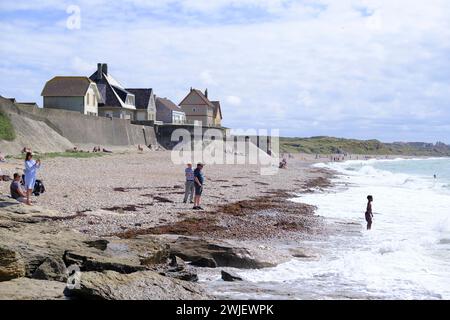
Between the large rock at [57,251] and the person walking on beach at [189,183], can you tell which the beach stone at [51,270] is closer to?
the large rock at [57,251]

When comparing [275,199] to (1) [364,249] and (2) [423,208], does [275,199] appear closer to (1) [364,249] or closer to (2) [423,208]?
(2) [423,208]

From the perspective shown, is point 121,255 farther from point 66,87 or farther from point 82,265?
point 66,87

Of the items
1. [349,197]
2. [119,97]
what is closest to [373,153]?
[119,97]

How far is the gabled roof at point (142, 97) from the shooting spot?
237 ft

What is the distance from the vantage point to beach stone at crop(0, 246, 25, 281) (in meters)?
7.27

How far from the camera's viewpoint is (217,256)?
10820 millimetres

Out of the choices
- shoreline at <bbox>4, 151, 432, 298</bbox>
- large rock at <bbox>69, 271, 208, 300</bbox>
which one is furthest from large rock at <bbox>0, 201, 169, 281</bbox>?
large rock at <bbox>69, 271, 208, 300</bbox>

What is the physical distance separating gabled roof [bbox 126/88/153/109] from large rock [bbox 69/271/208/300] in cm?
6589

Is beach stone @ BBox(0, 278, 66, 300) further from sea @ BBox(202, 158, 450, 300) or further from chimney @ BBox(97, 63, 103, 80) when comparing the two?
chimney @ BBox(97, 63, 103, 80)

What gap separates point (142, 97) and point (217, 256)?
63.9 meters

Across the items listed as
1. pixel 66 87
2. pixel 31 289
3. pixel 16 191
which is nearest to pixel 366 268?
pixel 31 289

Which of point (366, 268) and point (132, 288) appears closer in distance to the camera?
point (132, 288)

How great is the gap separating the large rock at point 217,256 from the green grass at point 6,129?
2647 cm
